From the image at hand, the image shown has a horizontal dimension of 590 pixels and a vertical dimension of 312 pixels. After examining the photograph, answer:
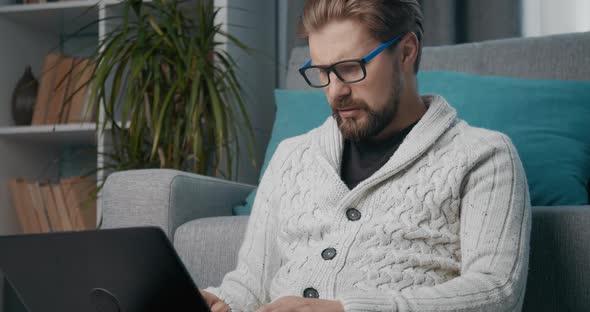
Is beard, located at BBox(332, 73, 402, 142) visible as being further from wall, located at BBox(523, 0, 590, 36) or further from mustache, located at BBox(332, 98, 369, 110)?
wall, located at BBox(523, 0, 590, 36)

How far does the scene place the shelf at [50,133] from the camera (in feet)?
8.59

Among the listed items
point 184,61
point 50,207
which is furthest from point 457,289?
point 50,207

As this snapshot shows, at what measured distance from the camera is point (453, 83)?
1.74m

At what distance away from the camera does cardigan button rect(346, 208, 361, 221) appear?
47.1 inches

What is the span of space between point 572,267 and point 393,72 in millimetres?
414

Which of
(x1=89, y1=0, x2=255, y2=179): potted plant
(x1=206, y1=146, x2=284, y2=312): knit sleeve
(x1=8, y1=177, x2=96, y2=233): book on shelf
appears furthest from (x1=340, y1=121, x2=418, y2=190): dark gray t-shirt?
(x1=8, y1=177, x2=96, y2=233): book on shelf

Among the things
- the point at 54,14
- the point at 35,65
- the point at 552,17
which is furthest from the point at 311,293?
the point at 35,65

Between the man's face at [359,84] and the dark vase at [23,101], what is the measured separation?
5.85 feet

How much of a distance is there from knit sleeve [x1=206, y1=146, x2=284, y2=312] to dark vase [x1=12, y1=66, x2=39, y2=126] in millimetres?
1646

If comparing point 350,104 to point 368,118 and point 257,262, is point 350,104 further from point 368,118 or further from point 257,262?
point 257,262

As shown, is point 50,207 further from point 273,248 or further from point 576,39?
point 576,39

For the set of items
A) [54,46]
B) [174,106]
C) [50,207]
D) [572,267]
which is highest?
[54,46]

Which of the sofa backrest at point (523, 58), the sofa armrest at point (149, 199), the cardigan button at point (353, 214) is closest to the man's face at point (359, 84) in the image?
the cardigan button at point (353, 214)

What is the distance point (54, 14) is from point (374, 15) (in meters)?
1.87
